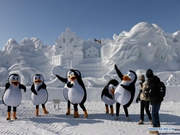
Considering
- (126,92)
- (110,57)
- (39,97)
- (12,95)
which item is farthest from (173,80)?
(12,95)

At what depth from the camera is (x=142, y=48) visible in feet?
30.2

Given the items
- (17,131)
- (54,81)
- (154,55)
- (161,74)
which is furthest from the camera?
(154,55)

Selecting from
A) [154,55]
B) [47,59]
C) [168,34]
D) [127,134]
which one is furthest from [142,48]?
[127,134]

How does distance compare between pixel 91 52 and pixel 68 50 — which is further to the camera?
pixel 91 52

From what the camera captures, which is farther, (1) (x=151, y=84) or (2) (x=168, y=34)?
(2) (x=168, y=34)

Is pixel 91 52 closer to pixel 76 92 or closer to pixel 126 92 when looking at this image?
pixel 76 92

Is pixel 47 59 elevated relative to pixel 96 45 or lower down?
lower down

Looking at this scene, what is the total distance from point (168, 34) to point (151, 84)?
7.00 metres

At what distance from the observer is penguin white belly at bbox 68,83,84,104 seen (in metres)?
4.57

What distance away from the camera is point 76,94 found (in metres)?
4.56

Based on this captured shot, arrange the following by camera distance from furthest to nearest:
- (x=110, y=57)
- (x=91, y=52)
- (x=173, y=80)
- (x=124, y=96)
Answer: (x=91, y=52) → (x=110, y=57) → (x=173, y=80) → (x=124, y=96)

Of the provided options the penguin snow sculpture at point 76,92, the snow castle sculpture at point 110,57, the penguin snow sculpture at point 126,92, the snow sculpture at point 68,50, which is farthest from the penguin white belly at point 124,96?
the snow sculpture at point 68,50

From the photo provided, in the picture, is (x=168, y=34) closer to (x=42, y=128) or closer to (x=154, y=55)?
(x=154, y=55)

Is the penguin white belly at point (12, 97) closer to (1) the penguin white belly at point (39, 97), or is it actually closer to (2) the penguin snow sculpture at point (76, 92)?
(1) the penguin white belly at point (39, 97)
